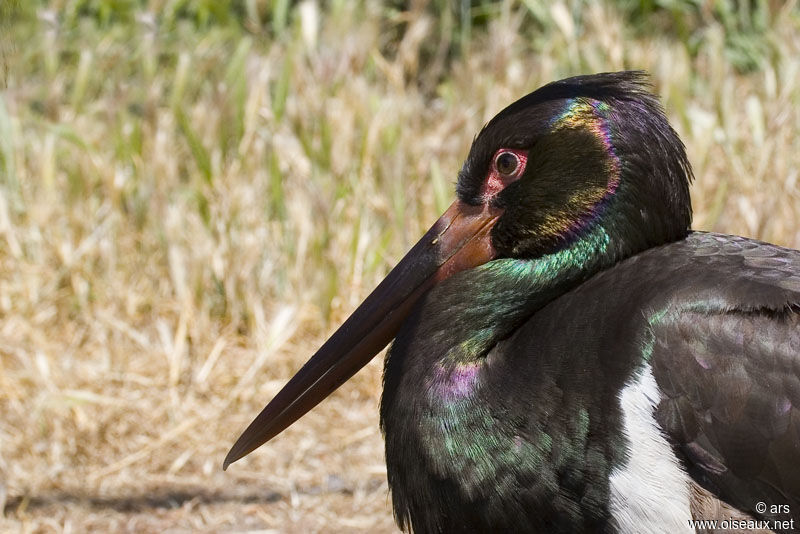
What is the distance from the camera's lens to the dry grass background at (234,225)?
3.40 m

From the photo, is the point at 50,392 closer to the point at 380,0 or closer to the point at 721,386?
the point at 721,386

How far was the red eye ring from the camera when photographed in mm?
2543

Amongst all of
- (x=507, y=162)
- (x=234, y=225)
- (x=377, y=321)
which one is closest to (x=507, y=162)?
(x=507, y=162)

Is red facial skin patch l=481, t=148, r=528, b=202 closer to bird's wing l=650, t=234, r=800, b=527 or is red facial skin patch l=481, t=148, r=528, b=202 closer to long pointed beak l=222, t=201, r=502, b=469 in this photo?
long pointed beak l=222, t=201, r=502, b=469

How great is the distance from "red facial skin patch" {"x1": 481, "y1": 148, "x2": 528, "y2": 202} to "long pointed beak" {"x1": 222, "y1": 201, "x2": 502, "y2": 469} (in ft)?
0.15

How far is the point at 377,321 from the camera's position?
2650 millimetres

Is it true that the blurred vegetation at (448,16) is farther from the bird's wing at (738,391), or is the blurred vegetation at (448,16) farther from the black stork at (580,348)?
the bird's wing at (738,391)

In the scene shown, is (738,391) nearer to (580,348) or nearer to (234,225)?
(580,348)

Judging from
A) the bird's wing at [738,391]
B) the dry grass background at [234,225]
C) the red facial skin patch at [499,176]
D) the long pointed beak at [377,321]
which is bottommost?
the dry grass background at [234,225]

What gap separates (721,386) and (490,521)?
1.60ft

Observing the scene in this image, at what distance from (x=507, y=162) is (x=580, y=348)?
446 millimetres

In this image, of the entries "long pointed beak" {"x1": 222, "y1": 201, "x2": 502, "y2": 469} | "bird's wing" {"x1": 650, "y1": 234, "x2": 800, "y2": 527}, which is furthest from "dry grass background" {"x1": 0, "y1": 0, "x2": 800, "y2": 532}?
"bird's wing" {"x1": 650, "y1": 234, "x2": 800, "y2": 527}

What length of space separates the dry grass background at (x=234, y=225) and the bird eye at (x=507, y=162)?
1.10 m

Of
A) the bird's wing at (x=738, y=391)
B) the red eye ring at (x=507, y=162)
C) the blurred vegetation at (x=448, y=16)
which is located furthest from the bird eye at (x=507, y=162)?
the blurred vegetation at (x=448, y=16)
